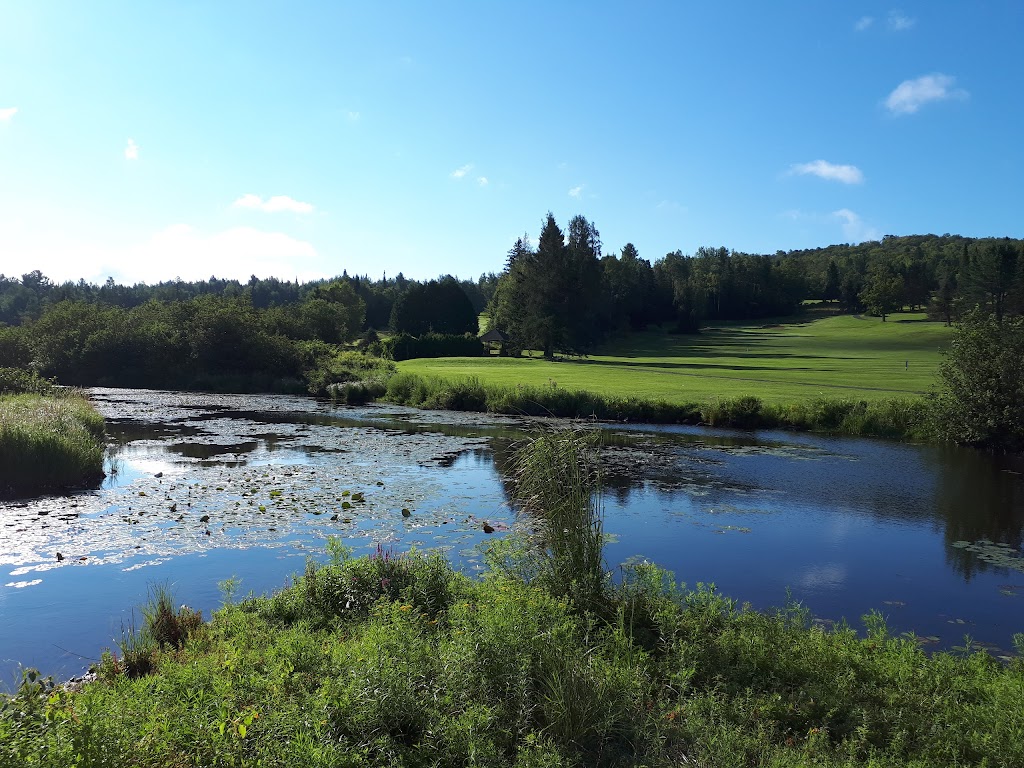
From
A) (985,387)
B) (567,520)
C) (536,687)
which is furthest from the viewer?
(985,387)

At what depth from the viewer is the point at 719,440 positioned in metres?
26.6

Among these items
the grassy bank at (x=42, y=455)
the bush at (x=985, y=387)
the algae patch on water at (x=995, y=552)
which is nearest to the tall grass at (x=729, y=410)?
the bush at (x=985, y=387)

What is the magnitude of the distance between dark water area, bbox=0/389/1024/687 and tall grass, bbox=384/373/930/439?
88.8 inches

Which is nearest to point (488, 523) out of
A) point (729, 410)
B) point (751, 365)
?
point (729, 410)

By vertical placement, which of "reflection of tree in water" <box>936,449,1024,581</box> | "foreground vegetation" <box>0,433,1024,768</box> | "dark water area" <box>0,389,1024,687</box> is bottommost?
"reflection of tree in water" <box>936,449,1024,581</box>

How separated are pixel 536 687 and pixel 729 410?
25.9 metres

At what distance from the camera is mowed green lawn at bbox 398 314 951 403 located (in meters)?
35.6

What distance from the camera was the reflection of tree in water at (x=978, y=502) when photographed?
44.9ft

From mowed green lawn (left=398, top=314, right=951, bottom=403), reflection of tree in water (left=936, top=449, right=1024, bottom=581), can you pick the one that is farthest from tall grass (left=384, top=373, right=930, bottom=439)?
reflection of tree in water (left=936, top=449, right=1024, bottom=581)

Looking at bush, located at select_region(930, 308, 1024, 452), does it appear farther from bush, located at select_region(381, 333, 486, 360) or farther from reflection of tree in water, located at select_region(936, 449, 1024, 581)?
bush, located at select_region(381, 333, 486, 360)

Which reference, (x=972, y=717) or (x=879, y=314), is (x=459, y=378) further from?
(x=879, y=314)

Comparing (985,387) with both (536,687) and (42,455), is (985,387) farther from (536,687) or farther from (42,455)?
(42,455)

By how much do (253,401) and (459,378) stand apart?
12084mm

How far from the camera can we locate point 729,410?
30.0 m
